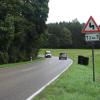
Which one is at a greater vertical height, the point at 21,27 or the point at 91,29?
the point at 21,27

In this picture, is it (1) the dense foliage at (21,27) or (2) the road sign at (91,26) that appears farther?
(1) the dense foliage at (21,27)

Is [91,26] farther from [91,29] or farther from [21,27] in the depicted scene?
[21,27]

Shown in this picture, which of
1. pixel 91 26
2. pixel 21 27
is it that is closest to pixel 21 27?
pixel 21 27

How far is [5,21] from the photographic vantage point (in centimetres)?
5222

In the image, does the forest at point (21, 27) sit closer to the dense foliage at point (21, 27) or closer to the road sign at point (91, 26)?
the dense foliage at point (21, 27)

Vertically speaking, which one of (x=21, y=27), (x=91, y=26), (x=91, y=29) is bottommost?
(x=91, y=29)

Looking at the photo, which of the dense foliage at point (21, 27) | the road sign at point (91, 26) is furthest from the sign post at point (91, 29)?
the dense foliage at point (21, 27)

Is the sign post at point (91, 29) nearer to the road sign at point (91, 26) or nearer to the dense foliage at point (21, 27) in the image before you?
the road sign at point (91, 26)

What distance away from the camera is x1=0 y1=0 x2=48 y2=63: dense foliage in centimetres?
5272

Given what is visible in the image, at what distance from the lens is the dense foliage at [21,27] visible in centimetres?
5272

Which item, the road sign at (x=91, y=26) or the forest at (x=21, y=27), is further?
the forest at (x=21, y=27)

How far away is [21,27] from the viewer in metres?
63.2

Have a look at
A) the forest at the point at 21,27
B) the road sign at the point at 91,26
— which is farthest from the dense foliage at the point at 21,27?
the road sign at the point at 91,26

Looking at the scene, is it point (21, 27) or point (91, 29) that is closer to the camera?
point (91, 29)
